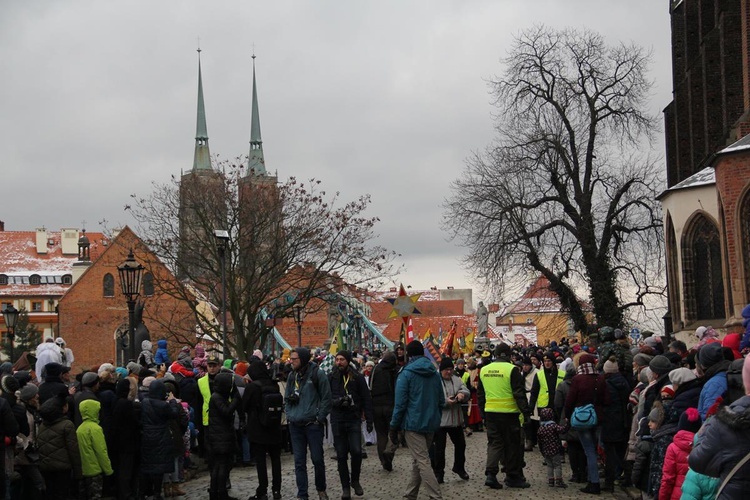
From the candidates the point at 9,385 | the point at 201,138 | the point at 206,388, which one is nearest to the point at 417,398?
the point at 206,388

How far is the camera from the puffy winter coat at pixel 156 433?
44.9 feet

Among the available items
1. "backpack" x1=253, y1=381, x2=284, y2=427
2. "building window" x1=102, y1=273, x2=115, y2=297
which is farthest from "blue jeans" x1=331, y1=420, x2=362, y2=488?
"building window" x1=102, y1=273, x2=115, y2=297

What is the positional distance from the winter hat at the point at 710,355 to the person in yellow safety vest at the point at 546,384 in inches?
313

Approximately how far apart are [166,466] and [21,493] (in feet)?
6.31

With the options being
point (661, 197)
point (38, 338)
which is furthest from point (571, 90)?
point (38, 338)

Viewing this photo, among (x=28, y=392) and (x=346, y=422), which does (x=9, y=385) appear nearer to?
Answer: (x=28, y=392)

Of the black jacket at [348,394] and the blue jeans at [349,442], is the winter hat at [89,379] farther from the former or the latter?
the blue jeans at [349,442]

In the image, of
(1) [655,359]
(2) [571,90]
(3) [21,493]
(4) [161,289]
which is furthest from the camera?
(2) [571,90]

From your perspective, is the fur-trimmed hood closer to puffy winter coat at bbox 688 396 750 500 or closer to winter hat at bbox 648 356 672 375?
puffy winter coat at bbox 688 396 750 500

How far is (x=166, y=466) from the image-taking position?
1379 centimetres

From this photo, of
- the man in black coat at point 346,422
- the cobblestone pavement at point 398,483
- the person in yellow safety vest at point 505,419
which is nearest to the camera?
the cobblestone pavement at point 398,483

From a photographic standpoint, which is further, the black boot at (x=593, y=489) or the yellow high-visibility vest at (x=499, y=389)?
the yellow high-visibility vest at (x=499, y=389)

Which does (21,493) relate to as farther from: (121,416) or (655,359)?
(655,359)

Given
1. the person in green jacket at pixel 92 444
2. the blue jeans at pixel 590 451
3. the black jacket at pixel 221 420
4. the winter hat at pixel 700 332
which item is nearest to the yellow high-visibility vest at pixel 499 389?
the blue jeans at pixel 590 451
